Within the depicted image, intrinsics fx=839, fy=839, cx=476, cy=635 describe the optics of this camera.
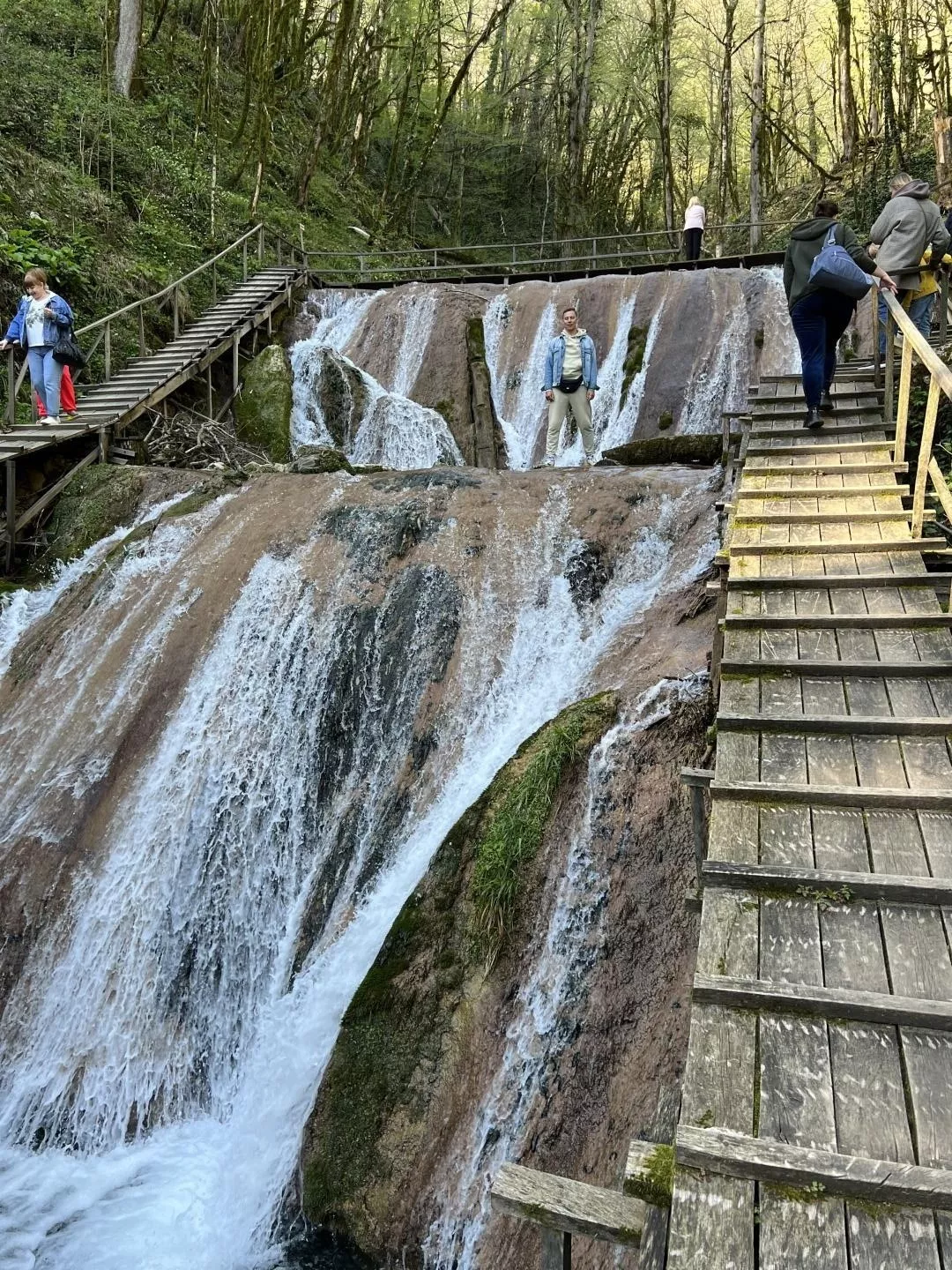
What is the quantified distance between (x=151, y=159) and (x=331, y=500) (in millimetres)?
14406

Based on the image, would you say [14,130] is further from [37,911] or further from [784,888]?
[784,888]

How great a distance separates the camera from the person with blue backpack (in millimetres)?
5762

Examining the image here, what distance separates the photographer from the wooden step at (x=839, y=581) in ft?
13.4

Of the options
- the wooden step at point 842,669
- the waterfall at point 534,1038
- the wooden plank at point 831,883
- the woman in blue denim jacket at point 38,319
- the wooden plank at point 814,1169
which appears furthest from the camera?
the woman in blue denim jacket at point 38,319

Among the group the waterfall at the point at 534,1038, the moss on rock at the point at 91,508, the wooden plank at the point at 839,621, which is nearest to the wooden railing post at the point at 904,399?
the wooden plank at the point at 839,621

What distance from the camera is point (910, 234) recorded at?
6.52 m

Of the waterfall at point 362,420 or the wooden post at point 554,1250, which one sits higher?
the waterfall at point 362,420

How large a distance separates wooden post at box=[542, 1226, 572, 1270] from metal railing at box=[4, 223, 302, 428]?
1024cm

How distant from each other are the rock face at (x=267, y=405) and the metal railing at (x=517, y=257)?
16.0 ft

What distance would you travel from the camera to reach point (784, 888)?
8.16ft

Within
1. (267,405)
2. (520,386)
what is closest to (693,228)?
(520,386)

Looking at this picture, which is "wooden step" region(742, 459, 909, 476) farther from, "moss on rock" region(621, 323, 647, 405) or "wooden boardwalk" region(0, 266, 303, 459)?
"wooden boardwalk" region(0, 266, 303, 459)

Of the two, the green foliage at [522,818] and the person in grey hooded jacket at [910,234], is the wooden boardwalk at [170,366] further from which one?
the person in grey hooded jacket at [910,234]

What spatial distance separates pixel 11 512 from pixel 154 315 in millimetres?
Result: 6203
